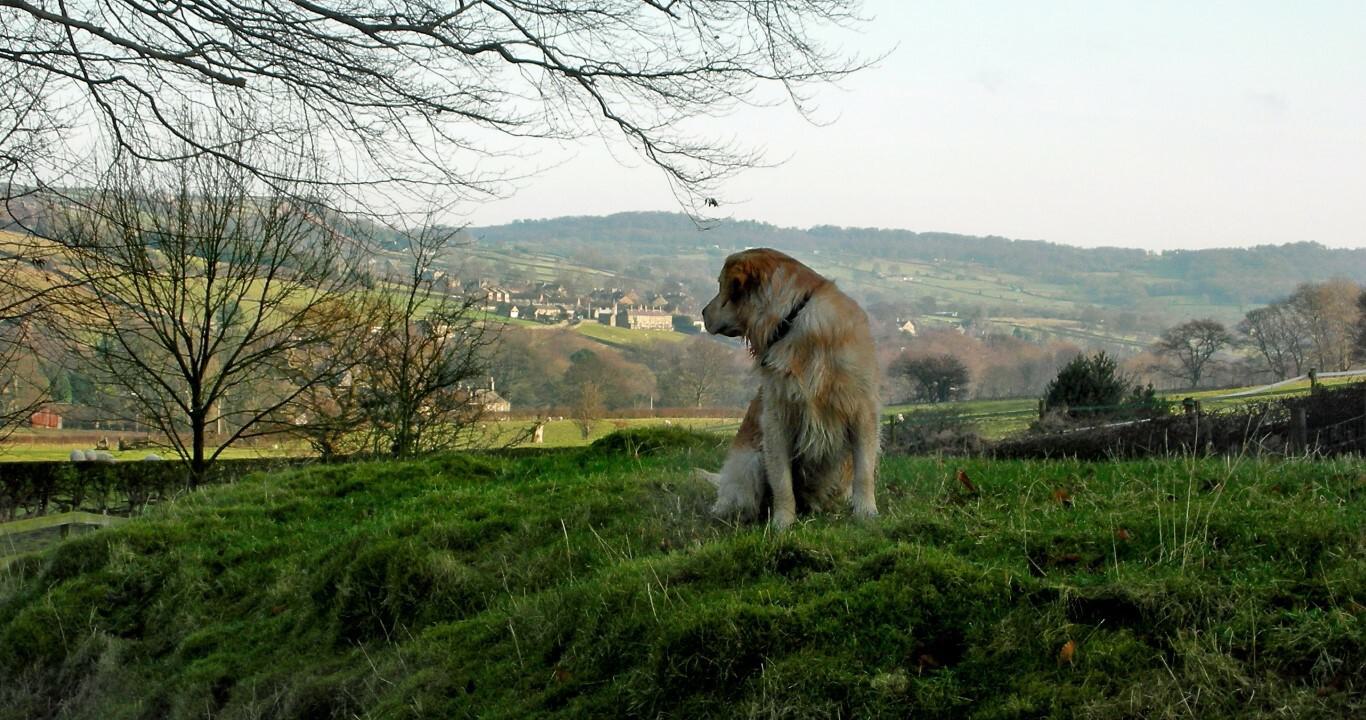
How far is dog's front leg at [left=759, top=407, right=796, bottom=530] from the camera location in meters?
7.55

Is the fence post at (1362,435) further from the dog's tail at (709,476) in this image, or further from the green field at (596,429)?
the dog's tail at (709,476)

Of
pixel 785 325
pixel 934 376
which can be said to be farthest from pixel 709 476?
pixel 934 376

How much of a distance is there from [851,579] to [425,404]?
13.3 meters

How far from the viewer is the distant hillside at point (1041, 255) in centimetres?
10931

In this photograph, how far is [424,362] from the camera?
1808 cm

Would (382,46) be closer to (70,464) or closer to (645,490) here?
(645,490)

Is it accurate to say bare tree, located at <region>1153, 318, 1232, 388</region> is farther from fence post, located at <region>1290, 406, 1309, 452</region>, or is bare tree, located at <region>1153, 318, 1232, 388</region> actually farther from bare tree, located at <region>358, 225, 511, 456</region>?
bare tree, located at <region>358, 225, 511, 456</region>

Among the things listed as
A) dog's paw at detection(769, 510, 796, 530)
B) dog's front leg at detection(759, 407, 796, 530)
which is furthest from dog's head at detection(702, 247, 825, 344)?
dog's paw at detection(769, 510, 796, 530)

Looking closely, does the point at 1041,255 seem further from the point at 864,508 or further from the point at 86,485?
the point at 864,508

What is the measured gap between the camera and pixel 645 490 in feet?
29.4

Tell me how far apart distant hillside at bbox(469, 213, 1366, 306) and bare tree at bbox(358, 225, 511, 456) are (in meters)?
74.6

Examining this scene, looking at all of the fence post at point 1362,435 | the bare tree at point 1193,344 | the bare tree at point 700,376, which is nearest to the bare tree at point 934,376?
the bare tree at point 1193,344

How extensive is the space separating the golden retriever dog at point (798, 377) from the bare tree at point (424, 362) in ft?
34.8

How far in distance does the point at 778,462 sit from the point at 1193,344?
54.0 m
